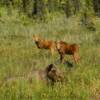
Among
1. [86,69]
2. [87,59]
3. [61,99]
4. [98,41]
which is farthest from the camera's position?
[98,41]

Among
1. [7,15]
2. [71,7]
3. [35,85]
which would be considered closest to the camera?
[35,85]

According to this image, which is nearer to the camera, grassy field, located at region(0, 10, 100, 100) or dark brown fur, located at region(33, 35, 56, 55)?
grassy field, located at region(0, 10, 100, 100)

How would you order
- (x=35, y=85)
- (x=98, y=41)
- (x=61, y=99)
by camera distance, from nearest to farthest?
1. (x=61, y=99)
2. (x=35, y=85)
3. (x=98, y=41)

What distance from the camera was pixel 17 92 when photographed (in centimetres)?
896

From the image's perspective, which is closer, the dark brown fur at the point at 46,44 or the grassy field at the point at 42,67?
the grassy field at the point at 42,67

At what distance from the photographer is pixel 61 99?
28.2 ft

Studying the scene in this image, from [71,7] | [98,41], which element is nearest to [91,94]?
[98,41]

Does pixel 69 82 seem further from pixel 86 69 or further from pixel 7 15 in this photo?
pixel 7 15

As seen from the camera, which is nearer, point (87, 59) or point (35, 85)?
point (35, 85)

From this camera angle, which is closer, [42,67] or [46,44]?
[42,67]

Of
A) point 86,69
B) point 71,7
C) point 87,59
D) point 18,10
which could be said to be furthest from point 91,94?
point 71,7

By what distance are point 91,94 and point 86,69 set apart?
2.74 m

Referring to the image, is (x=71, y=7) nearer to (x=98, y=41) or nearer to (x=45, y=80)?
(x=98, y=41)

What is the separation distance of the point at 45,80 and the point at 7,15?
67.9 feet
